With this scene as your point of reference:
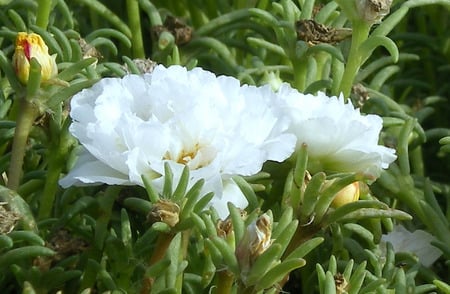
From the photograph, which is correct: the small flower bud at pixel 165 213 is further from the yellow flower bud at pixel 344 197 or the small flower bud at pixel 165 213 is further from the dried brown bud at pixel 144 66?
the dried brown bud at pixel 144 66

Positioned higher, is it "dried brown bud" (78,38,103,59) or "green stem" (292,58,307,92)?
"dried brown bud" (78,38,103,59)

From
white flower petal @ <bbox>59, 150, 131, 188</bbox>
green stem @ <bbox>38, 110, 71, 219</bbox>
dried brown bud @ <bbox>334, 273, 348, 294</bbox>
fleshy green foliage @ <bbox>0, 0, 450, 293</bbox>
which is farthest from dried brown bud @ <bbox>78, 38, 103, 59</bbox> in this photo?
dried brown bud @ <bbox>334, 273, 348, 294</bbox>

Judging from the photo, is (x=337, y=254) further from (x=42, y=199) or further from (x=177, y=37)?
(x=177, y=37)

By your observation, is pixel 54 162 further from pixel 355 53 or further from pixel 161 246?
pixel 355 53

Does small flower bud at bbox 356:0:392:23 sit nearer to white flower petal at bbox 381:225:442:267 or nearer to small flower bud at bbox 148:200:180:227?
white flower petal at bbox 381:225:442:267

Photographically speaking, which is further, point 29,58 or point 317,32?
point 317,32

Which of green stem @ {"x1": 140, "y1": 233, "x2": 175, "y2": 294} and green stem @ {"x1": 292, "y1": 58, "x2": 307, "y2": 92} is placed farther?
green stem @ {"x1": 292, "y1": 58, "x2": 307, "y2": 92}

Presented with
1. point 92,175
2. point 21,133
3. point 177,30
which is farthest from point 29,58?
point 177,30

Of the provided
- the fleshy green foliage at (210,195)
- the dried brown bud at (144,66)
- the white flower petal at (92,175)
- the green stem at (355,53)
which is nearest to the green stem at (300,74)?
the fleshy green foliage at (210,195)
